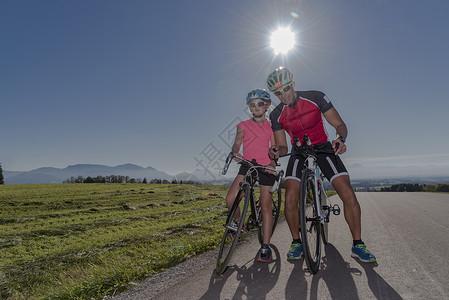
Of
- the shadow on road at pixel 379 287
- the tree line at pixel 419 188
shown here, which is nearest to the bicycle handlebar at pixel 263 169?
the shadow on road at pixel 379 287

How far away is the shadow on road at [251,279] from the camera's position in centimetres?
302

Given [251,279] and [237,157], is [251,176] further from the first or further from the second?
[251,279]

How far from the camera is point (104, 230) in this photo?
1093 centimetres

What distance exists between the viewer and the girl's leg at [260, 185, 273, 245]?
4387 millimetres

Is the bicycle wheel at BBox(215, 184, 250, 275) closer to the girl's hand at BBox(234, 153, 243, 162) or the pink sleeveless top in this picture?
the girl's hand at BBox(234, 153, 243, 162)

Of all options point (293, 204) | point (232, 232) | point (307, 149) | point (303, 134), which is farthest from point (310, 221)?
point (303, 134)

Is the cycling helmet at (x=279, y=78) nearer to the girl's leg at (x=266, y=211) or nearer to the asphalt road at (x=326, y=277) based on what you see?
the girl's leg at (x=266, y=211)

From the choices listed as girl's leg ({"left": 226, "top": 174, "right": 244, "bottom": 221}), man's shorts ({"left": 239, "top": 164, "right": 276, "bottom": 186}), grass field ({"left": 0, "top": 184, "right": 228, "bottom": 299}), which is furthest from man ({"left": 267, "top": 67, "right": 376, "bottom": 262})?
grass field ({"left": 0, "top": 184, "right": 228, "bottom": 299})

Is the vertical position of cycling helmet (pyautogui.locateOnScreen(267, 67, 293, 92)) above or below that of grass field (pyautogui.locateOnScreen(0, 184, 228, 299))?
above

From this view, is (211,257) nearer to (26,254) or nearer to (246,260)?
(246,260)

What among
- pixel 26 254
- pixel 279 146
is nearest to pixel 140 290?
pixel 279 146

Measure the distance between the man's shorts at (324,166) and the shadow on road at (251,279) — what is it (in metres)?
1.49

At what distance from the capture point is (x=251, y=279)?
3.43 m

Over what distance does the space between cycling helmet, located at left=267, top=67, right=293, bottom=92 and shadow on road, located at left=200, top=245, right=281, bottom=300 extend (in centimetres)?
294
